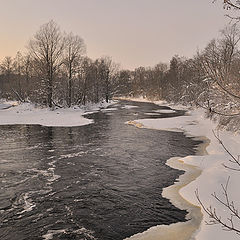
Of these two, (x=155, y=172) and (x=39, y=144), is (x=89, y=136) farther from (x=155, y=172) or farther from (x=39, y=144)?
(x=155, y=172)

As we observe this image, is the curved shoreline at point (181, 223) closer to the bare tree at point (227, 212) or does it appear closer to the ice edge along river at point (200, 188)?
the ice edge along river at point (200, 188)

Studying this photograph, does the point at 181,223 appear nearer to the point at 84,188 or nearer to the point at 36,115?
the point at 84,188

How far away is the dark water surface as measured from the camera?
22.8 ft

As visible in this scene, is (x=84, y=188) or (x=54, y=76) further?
(x=54, y=76)

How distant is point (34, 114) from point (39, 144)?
19581mm

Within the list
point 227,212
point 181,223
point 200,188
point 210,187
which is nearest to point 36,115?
point 200,188

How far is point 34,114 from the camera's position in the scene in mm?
35562

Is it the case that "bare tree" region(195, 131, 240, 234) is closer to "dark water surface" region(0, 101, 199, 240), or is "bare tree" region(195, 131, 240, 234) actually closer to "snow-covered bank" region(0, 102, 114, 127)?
"dark water surface" region(0, 101, 199, 240)

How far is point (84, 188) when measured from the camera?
9.62 metres

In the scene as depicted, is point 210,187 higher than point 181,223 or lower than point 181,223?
higher

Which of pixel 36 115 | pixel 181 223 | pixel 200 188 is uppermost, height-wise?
pixel 36 115

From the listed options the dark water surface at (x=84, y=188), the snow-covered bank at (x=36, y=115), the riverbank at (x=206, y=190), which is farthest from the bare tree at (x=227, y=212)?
the snow-covered bank at (x=36, y=115)

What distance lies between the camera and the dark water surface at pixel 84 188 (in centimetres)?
→ 696

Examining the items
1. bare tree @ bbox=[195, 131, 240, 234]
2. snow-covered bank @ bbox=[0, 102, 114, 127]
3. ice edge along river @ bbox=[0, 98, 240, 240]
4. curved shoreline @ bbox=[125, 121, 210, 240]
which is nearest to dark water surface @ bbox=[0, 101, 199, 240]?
curved shoreline @ bbox=[125, 121, 210, 240]
